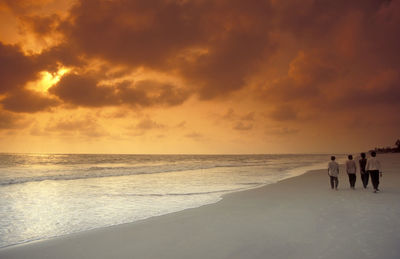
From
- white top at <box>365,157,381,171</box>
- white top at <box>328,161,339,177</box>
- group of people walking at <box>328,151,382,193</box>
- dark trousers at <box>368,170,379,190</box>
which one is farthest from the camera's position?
white top at <box>328,161,339,177</box>

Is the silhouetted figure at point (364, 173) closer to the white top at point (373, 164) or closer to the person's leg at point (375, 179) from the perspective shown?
the white top at point (373, 164)

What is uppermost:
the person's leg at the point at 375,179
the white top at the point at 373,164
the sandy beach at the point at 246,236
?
the white top at the point at 373,164

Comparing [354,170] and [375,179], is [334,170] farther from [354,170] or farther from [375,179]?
[375,179]

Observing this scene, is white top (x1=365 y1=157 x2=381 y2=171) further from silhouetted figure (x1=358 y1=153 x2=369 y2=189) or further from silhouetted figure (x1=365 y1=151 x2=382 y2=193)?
silhouetted figure (x1=358 y1=153 x2=369 y2=189)

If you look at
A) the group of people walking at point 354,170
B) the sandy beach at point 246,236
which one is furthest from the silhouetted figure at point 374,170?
the sandy beach at point 246,236

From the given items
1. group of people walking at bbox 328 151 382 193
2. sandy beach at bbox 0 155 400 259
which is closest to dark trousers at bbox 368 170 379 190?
group of people walking at bbox 328 151 382 193

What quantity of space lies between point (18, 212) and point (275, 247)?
1089 centimetres

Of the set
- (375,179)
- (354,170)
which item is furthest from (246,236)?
(354,170)

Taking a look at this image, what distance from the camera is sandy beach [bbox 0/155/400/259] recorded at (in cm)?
612

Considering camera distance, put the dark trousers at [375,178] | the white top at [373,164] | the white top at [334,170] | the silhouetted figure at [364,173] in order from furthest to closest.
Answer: the white top at [334,170], the silhouetted figure at [364,173], the white top at [373,164], the dark trousers at [375,178]

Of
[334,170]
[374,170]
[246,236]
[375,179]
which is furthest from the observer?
[334,170]

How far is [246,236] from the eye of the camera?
7.21m

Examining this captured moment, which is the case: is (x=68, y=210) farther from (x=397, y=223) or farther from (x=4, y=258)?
(x=397, y=223)

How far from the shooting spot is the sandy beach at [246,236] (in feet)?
Result: 20.1
